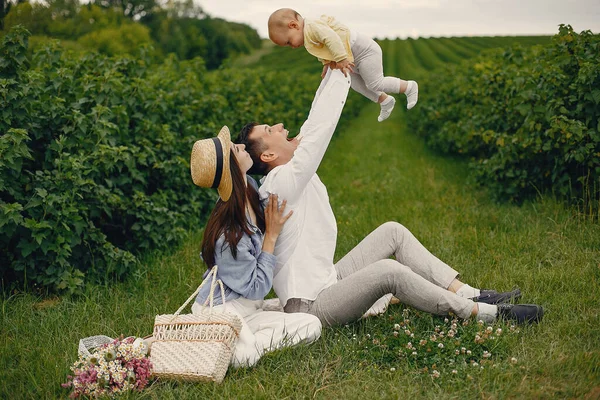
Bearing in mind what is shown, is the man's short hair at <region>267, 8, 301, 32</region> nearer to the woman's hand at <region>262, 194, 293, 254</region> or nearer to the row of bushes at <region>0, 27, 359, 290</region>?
the woman's hand at <region>262, 194, 293, 254</region>

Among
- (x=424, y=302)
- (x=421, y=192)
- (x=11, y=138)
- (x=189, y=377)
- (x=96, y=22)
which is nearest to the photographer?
(x=189, y=377)

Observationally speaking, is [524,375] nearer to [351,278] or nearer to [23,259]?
[351,278]

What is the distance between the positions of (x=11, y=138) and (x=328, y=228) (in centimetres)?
239

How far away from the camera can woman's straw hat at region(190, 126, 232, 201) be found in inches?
128

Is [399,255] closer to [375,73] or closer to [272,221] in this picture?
[272,221]

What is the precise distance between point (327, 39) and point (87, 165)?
2.30 meters

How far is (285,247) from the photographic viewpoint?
11.6ft

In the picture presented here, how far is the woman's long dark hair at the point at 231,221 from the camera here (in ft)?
10.8

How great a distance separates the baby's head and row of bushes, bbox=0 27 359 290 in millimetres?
1789

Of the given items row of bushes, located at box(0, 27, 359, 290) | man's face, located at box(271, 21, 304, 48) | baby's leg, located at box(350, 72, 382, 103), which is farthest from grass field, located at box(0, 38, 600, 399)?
man's face, located at box(271, 21, 304, 48)

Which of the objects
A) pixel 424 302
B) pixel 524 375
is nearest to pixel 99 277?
pixel 424 302

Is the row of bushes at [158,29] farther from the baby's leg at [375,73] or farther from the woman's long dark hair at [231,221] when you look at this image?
the woman's long dark hair at [231,221]

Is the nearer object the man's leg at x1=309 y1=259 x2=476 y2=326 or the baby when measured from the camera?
the man's leg at x1=309 y1=259 x2=476 y2=326

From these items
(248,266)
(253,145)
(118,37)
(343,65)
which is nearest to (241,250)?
(248,266)
